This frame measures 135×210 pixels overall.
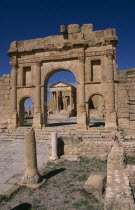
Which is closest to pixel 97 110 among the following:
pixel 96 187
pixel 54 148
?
pixel 54 148

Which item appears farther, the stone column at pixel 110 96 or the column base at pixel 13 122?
the column base at pixel 13 122

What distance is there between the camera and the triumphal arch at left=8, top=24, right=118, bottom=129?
1451 cm

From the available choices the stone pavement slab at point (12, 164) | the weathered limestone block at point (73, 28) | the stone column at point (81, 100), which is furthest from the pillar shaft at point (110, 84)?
the stone pavement slab at point (12, 164)

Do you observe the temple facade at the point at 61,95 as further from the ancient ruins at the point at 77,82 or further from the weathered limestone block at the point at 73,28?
the weathered limestone block at the point at 73,28

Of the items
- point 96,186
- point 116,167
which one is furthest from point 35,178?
point 116,167

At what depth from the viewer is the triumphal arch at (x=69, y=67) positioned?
1451 centimetres

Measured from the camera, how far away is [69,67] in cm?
1570

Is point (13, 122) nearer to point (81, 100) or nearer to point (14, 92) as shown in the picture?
point (14, 92)

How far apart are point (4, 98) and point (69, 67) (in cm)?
649

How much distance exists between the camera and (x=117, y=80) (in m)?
14.4

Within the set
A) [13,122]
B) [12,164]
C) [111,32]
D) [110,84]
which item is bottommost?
[12,164]

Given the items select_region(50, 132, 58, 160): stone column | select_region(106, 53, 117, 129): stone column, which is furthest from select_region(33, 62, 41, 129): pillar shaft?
select_region(50, 132, 58, 160): stone column

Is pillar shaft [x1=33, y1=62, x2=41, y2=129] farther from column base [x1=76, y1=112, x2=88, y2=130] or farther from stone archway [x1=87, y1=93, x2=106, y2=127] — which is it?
stone archway [x1=87, y1=93, x2=106, y2=127]

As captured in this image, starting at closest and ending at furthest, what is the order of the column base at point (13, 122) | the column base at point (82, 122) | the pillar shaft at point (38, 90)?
1. the column base at point (82, 122)
2. the pillar shaft at point (38, 90)
3. the column base at point (13, 122)
